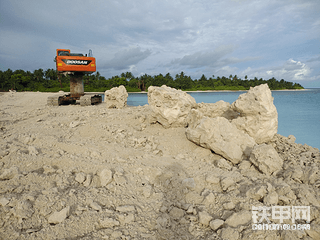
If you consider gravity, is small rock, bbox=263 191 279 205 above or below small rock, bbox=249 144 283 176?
below

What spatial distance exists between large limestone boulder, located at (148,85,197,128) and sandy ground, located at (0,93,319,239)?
1.28 meters

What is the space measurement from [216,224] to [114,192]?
1466 mm

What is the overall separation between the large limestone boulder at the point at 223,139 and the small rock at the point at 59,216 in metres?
2.99

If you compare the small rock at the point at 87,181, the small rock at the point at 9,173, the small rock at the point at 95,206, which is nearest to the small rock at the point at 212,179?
the small rock at the point at 95,206

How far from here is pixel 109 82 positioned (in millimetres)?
46875

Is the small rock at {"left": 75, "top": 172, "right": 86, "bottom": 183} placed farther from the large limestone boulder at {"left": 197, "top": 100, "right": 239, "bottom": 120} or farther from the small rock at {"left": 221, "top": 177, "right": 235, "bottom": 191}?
the large limestone boulder at {"left": 197, "top": 100, "right": 239, "bottom": 120}

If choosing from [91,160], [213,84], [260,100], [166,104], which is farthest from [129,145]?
[213,84]

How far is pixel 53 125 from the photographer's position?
227 inches

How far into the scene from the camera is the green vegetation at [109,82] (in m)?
41.6

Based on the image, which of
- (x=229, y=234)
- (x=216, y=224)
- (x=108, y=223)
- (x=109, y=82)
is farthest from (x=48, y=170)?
(x=109, y=82)

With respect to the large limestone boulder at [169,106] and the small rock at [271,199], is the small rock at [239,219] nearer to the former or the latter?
the small rock at [271,199]

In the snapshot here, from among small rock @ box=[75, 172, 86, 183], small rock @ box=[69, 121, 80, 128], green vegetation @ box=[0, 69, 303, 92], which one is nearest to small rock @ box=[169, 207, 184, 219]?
small rock @ box=[75, 172, 86, 183]

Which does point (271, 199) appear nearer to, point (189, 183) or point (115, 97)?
point (189, 183)

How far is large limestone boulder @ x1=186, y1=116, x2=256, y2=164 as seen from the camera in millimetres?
3959
